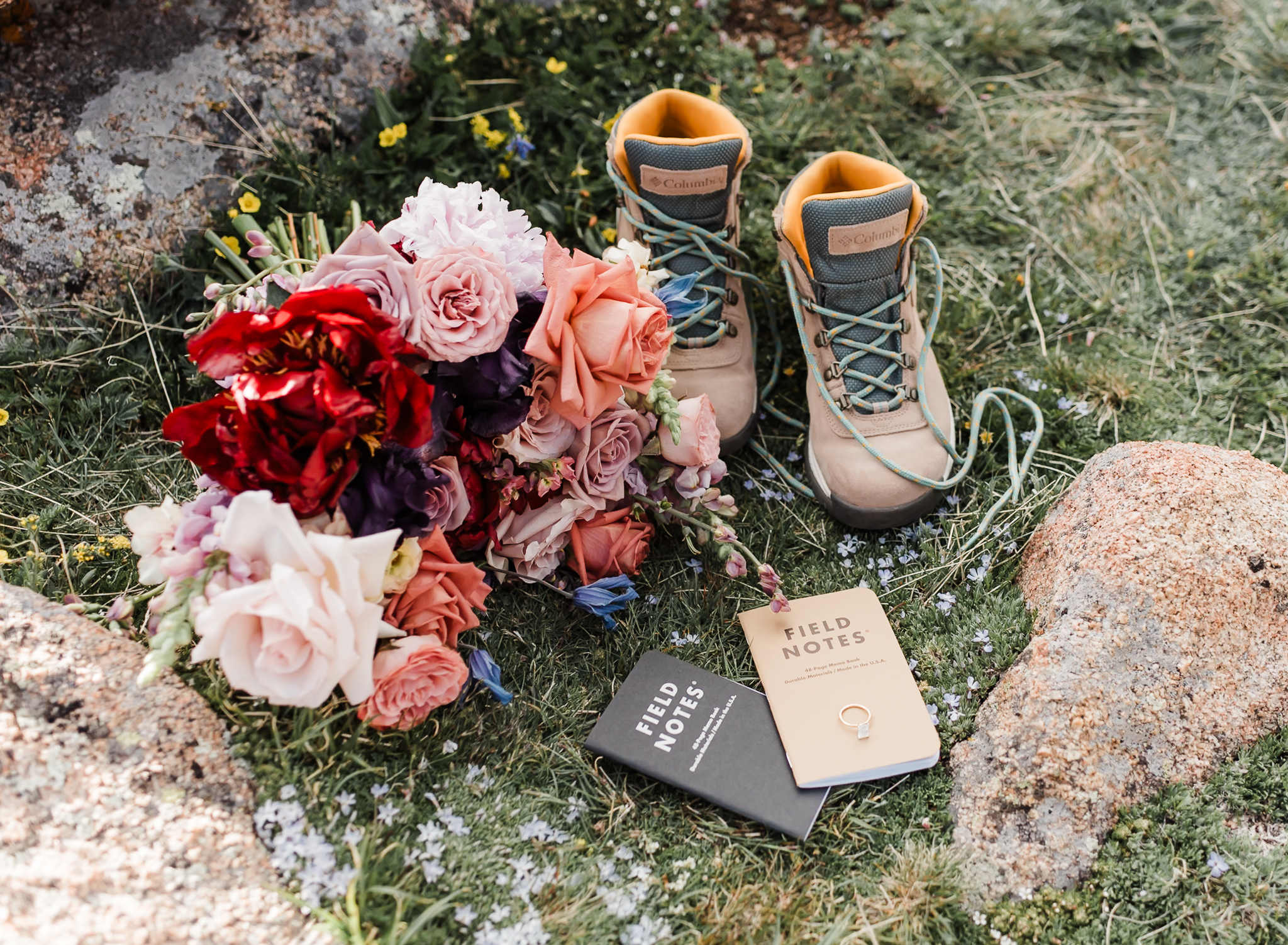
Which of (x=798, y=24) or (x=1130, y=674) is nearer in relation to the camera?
(x=1130, y=674)

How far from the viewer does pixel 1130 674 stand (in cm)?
146

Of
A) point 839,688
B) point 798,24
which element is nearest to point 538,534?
point 839,688

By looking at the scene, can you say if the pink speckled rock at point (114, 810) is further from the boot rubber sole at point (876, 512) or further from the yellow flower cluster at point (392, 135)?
the yellow flower cluster at point (392, 135)

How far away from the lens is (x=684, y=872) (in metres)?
1.37

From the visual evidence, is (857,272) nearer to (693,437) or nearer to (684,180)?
(684,180)

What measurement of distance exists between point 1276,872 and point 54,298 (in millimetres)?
2531

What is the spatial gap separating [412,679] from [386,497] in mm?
274

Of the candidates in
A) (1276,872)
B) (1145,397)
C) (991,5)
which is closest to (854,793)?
(1276,872)

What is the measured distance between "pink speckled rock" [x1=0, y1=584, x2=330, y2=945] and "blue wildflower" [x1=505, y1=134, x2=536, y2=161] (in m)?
1.44

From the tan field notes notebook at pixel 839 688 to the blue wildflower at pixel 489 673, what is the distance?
0.45m

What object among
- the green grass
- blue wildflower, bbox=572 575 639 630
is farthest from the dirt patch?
blue wildflower, bbox=572 575 639 630

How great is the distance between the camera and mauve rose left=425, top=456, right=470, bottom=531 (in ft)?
4.41

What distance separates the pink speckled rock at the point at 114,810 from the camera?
1.11 metres

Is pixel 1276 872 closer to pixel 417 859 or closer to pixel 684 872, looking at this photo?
pixel 684 872
